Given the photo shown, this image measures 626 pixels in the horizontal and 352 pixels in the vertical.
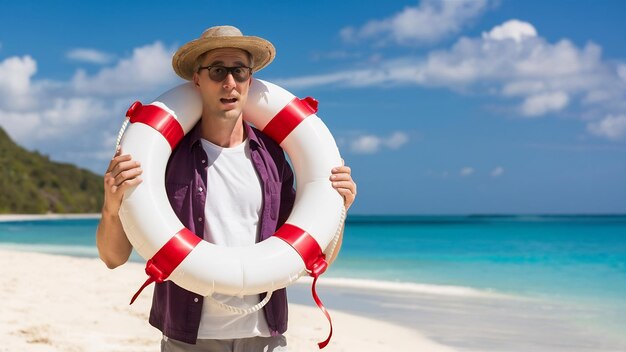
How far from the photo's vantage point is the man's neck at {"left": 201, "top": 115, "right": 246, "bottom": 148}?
6.14 ft

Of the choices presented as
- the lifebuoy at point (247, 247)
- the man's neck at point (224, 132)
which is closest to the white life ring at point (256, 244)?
the lifebuoy at point (247, 247)

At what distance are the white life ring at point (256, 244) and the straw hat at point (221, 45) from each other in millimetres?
121

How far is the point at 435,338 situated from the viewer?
4.55m

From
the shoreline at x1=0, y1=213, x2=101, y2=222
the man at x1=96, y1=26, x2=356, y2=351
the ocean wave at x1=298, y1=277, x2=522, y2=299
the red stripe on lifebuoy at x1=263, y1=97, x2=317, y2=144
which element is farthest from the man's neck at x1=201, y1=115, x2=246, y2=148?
the shoreline at x1=0, y1=213, x2=101, y2=222

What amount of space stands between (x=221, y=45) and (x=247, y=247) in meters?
0.49

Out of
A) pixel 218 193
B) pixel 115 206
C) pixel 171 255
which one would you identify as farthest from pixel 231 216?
pixel 115 206

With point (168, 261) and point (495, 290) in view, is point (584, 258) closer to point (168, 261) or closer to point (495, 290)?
point (495, 290)

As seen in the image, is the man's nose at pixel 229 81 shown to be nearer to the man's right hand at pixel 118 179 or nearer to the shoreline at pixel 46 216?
the man's right hand at pixel 118 179

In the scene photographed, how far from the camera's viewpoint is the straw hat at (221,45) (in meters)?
1.82

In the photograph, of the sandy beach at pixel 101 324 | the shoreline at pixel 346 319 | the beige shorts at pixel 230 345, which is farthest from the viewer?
the shoreline at pixel 346 319

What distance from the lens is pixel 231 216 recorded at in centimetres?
184

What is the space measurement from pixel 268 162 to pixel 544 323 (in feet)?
13.1

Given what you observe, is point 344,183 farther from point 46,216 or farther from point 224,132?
point 46,216

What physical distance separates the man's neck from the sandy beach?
2.09 m
